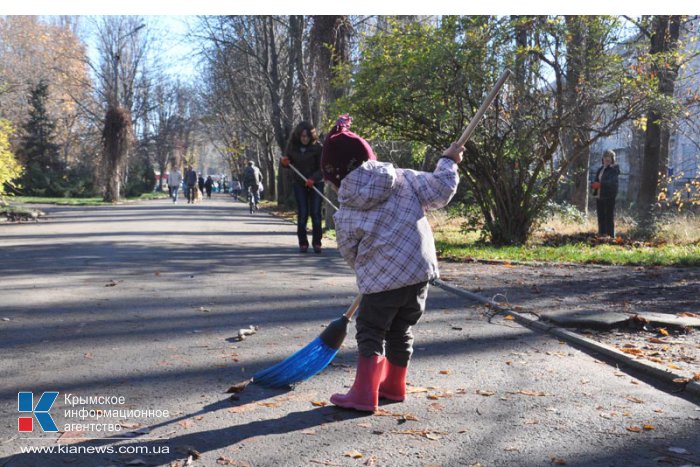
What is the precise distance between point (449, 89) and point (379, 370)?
9.08m

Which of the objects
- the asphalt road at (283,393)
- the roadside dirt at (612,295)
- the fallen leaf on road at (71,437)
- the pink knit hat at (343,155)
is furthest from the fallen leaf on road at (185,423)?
the roadside dirt at (612,295)

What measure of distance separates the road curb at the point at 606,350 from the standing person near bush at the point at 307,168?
4.82 metres

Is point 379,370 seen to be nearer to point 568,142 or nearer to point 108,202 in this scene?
point 568,142

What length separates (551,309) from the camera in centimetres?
699

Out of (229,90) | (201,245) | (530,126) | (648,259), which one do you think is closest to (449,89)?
(530,126)

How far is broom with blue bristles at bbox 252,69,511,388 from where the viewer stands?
173 inches

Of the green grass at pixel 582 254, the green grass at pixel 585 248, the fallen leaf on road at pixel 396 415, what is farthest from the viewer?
the green grass at pixel 585 248

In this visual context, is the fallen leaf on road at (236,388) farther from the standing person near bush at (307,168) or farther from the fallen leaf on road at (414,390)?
the standing person near bush at (307,168)

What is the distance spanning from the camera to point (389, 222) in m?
4.14

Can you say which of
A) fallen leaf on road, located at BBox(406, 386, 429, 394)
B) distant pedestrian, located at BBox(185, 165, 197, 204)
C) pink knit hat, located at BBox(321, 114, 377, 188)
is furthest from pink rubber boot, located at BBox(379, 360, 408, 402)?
distant pedestrian, located at BBox(185, 165, 197, 204)

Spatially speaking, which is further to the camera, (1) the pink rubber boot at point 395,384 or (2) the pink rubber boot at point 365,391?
Result: (1) the pink rubber boot at point 395,384

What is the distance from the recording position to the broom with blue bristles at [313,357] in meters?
4.40

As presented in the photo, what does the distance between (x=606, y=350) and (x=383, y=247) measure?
2183mm

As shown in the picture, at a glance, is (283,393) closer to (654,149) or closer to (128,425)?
(128,425)
